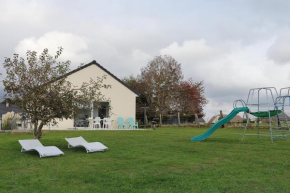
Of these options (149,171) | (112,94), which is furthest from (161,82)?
(149,171)

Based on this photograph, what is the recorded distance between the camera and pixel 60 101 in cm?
811

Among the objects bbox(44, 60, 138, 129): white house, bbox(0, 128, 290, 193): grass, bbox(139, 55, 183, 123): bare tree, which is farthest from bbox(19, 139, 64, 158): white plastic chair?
bbox(139, 55, 183, 123): bare tree

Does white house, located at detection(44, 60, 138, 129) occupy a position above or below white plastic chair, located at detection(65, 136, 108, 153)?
above

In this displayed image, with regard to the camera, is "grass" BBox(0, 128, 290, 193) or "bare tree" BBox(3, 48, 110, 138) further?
"bare tree" BBox(3, 48, 110, 138)

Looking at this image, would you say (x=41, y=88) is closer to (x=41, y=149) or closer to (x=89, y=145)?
(x=41, y=149)

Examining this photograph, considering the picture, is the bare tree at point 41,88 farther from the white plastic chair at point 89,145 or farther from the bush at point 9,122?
the bush at point 9,122

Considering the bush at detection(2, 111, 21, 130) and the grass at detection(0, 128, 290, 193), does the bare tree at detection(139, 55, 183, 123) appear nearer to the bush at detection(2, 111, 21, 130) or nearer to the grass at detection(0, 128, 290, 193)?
the bush at detection(2, 111, 21, 130)

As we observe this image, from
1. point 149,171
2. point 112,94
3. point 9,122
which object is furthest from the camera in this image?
point 112,94

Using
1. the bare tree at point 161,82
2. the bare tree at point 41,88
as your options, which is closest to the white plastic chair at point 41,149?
the bare tree at point 41,88

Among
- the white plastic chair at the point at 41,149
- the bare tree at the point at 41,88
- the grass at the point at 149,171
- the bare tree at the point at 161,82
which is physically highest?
the bare tree at the point at 161,82

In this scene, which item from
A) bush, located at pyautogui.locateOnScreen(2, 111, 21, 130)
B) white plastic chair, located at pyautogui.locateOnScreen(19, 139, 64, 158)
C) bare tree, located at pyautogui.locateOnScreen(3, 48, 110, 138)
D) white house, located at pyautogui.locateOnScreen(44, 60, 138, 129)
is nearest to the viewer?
white plastic chair, located at pyautogui.locateOnScreen(19, 139, 64, 158)

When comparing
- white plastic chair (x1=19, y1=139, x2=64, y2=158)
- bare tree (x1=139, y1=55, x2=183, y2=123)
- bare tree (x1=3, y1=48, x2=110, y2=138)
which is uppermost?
bare tree (x1=139, y1=55, x2=183, y2=123)

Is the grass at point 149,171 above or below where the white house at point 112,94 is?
below

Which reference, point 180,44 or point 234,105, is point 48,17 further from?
point 234,105
